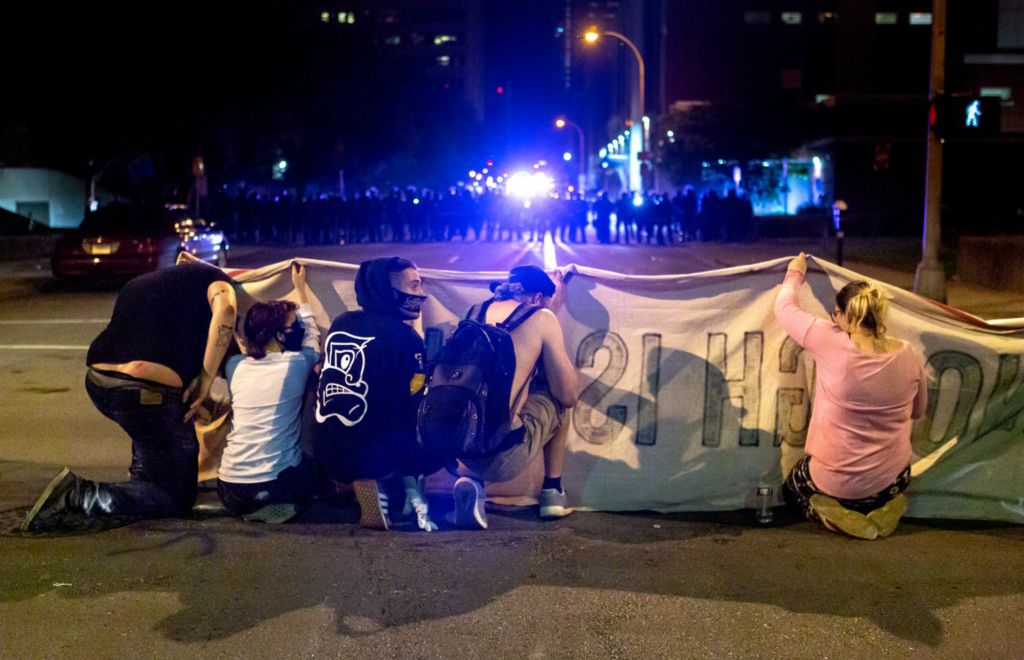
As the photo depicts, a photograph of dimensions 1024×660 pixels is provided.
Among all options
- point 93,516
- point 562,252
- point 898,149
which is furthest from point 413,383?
point 898,149

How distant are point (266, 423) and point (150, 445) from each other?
0.62 metres

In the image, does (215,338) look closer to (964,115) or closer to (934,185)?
(964,115)

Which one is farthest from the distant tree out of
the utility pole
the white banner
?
the white banner

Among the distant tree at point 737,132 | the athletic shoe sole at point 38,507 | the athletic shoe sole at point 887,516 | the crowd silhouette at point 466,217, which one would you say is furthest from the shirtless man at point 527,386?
the distant tree at point 737,132

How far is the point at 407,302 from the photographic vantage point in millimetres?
5441

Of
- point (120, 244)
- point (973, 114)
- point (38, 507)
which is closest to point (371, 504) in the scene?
point (38, 507)

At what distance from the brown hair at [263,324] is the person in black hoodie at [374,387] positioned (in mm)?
355

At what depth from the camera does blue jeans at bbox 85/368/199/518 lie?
18.1ft

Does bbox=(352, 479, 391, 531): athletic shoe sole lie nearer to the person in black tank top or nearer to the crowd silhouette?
the person in black tank top

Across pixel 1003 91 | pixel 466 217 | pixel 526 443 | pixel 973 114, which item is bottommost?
pixel 526 443

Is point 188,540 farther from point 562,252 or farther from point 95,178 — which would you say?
point 95,178

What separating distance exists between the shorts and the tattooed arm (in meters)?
1.39

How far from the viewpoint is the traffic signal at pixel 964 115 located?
14.5m

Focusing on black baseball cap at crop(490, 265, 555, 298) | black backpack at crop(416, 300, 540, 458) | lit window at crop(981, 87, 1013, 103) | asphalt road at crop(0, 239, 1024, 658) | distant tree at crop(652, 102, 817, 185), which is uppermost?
lit window at crop(981, 87, 1013, 103)
